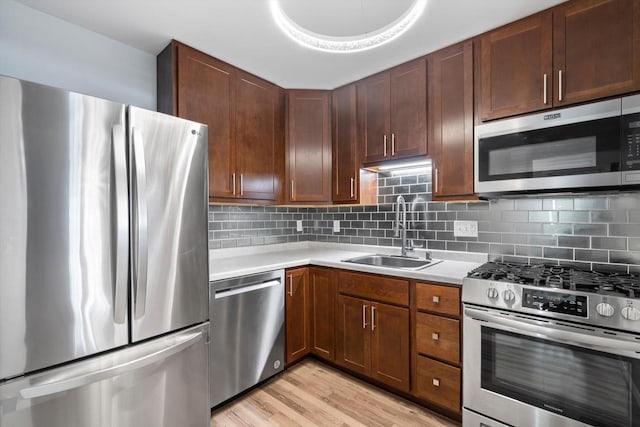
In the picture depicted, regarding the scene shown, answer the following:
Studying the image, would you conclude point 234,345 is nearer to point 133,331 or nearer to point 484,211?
point 133,331

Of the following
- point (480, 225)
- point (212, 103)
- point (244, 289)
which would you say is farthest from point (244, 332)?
point (480, 225)

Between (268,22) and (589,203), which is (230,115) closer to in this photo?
(268,22)

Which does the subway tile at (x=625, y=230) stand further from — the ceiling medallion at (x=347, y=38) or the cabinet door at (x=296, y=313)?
the cabinet door at (x=296, y=313)

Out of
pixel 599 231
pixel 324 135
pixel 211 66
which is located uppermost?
pixel 211 66

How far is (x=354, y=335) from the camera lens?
226 cm

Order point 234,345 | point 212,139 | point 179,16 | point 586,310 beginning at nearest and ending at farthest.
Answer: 1. point 586,310
2. point 179,16
3. point 234,345
4. point 212,139

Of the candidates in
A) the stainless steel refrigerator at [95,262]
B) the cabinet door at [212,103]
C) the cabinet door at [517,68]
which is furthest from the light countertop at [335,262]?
the cabinet door at [517,68]

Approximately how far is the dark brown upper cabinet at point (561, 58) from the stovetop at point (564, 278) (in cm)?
96

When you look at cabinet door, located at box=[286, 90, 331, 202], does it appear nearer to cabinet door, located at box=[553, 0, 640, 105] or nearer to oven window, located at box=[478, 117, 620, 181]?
oven window, located at box=[478, 117, 620, 181]

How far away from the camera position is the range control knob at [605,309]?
1.28 metres

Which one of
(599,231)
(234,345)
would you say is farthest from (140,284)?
(599,231)

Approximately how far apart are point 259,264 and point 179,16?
1660 millimetres

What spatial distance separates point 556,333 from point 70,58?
121 inches

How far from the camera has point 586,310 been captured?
1.33 metres
